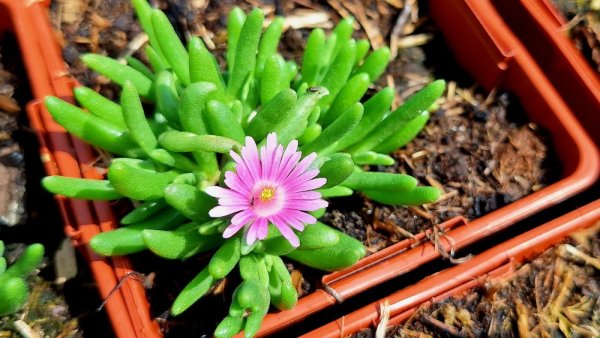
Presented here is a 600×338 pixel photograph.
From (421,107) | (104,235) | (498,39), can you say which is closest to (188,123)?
(104,235)

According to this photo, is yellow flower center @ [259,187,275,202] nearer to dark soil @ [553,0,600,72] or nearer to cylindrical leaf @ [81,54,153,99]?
cylindrical leaf @ [81,54,153,99]

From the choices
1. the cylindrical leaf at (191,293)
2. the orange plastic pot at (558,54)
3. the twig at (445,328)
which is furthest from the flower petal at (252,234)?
the orange plastic pot at (558,54)

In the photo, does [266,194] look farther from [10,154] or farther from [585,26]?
[585,26]

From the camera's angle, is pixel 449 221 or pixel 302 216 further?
pixel 449 221

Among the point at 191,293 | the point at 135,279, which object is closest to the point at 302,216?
the point at 191,293

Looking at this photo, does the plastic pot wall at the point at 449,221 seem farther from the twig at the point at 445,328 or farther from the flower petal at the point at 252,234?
the flower petal at the point at 252,234

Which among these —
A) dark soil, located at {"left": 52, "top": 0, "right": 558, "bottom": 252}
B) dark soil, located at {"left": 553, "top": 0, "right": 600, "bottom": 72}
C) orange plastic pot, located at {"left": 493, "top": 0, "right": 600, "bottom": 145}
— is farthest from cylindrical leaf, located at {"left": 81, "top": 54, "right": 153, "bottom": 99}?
dark soil, located at {"left": 553, "top": 0, "right": 600, "bottom": 72}

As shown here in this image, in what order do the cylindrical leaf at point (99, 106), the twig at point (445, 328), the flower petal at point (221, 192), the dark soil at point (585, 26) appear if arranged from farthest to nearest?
1. the dark soil at point (585, 26)
2. the twig at point (445, 328)
3. the cylindrical leaf at point (99, 106)
4. the flower petal at point (221, 192)
